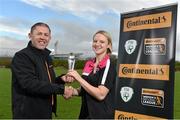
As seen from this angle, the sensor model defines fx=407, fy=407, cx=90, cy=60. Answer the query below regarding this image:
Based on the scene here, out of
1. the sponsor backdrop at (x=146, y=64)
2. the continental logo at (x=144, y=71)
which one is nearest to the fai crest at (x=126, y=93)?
the sponsor backdrop at (x=146, y=64)

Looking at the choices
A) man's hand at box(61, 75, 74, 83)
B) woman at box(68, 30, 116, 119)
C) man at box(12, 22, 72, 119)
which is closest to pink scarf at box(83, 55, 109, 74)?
woman at box(68, 30, 116, 119)

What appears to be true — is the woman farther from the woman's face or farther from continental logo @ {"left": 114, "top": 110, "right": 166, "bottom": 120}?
continental logo @ {"left": 114, "top": 110, "right": 166, "bottom": 120}

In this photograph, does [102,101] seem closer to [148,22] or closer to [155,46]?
[155,46]

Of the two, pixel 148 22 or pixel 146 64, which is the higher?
pixel 148 22

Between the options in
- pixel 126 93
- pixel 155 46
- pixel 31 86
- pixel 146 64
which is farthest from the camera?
pixel 126 93

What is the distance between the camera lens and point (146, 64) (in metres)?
4.85

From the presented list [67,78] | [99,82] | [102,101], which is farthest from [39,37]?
[102,101]

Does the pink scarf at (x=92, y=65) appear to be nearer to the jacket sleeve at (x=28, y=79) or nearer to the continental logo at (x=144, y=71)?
the continental logo at (x=144, y=71)

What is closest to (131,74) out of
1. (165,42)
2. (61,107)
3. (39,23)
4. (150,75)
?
(150,75)

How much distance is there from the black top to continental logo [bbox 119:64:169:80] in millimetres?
274

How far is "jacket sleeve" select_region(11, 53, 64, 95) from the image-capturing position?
4.58m

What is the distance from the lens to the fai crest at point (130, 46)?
5.02 m

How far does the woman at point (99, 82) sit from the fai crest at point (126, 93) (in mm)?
237

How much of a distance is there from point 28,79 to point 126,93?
126 cm
